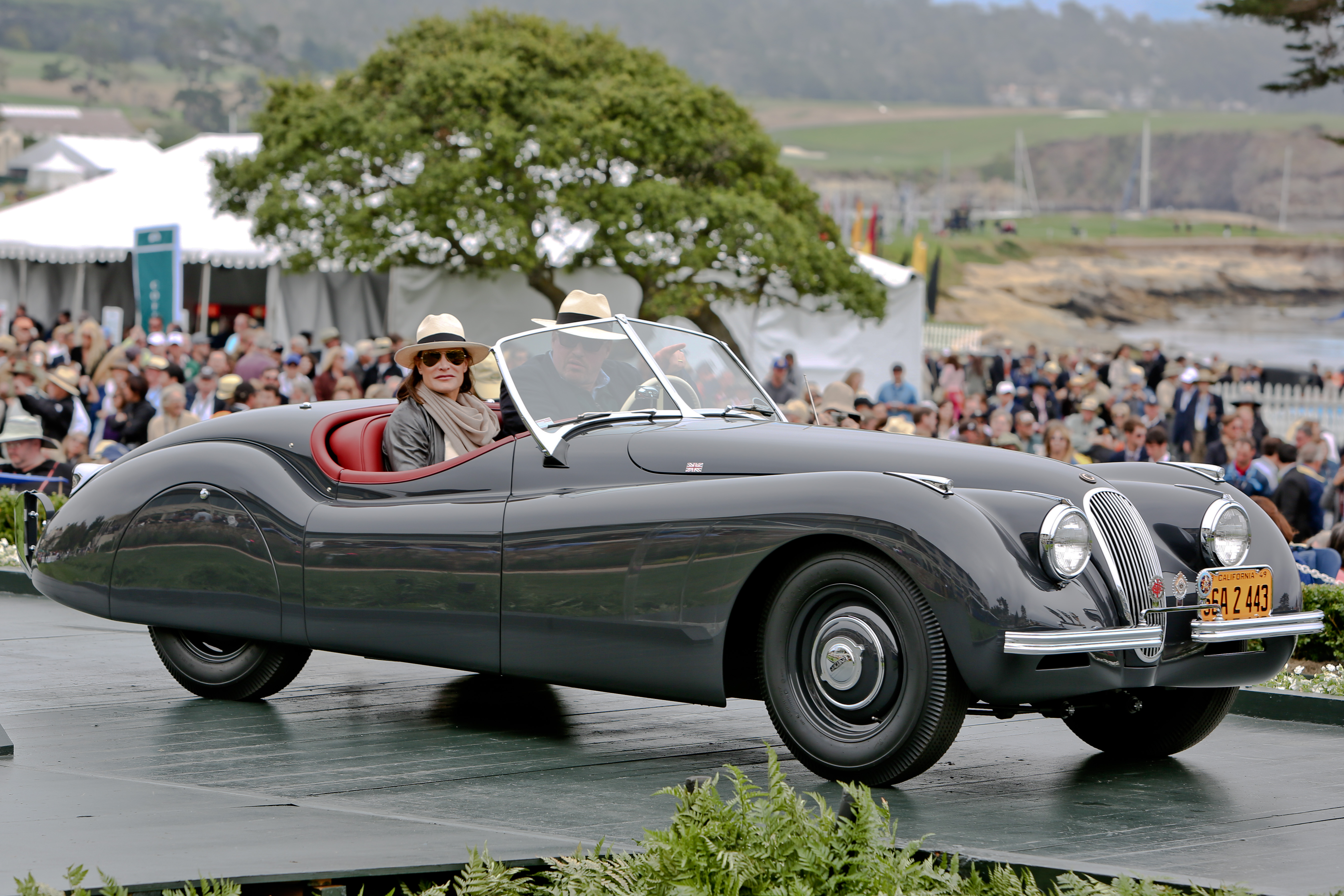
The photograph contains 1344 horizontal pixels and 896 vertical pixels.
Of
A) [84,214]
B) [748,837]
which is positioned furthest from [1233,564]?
[84,214]

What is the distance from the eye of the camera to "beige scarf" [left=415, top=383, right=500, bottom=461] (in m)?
6.57

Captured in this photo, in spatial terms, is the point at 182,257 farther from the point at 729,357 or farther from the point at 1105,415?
the point at 729,357

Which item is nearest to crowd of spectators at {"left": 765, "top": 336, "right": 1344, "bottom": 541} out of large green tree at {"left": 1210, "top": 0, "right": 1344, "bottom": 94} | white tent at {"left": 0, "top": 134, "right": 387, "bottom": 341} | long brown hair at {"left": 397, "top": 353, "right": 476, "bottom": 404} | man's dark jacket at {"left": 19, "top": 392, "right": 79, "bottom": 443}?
long brown hair at {"left": 397, "top": 353, "right": 476, "bottom": 404}

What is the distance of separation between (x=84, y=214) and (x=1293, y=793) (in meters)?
26.0

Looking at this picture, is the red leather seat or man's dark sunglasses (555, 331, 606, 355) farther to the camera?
the red leather seat

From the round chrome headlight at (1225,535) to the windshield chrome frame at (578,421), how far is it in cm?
194

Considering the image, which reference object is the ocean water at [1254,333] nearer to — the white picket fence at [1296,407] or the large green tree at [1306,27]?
the white picket fence at [1296,407]

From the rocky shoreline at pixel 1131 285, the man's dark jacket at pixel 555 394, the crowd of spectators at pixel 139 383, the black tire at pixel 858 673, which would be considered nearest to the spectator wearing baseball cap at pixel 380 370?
the crowd of spectators at pixel 139 383

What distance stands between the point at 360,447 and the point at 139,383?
793cm

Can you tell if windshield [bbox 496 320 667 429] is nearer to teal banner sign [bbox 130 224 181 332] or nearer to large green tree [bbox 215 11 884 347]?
teal banner sign [bbox 130 224 181 332]

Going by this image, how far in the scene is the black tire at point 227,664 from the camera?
6.69m

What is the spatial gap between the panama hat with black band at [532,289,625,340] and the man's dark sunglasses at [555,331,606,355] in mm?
11

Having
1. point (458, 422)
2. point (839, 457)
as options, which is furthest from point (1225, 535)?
point (458, 422)

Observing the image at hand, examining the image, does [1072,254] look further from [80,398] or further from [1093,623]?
[1093,623]
